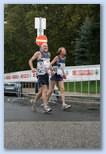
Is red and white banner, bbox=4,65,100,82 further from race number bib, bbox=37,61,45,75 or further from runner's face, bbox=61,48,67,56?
runner's face, bbox=61,48,67,56

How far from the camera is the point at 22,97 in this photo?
46.3ft

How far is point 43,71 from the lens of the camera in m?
14.0

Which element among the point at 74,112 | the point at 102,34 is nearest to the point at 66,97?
the point at 74,112

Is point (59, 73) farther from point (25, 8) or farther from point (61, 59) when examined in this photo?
point (25, 8)

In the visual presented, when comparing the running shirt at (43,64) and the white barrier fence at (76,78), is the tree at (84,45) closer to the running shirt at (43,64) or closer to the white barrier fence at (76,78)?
the white barrier fence at (76,78)

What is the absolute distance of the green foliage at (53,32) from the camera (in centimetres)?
1369

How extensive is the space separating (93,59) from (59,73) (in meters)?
0.57

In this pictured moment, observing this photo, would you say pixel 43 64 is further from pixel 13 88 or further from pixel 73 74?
pixel 13 88

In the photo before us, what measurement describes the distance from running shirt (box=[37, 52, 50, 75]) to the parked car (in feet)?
1.34

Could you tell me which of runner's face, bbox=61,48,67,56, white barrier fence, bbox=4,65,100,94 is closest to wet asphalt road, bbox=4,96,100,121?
white barrier fence, bbox=4,65,100,94

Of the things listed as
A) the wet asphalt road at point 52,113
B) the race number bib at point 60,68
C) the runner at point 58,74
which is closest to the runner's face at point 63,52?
the runner at point 58,74

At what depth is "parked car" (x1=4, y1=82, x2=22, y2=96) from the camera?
540 inches

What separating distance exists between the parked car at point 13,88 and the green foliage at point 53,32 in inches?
9.2

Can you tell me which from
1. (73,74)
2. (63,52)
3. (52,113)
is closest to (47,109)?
(52,113)
